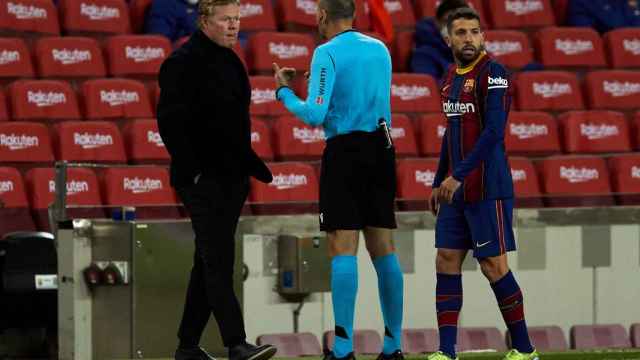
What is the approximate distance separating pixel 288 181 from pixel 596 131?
299cm

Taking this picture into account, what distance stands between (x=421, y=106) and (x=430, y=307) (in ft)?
8.42

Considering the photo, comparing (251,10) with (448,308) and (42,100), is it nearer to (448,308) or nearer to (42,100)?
(42,100)

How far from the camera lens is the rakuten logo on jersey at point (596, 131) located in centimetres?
1207

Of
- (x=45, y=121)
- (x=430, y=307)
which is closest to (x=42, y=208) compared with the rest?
(x=45, y=121)

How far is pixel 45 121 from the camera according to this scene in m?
11.1

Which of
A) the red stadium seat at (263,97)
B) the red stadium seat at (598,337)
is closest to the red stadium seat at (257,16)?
the red stadium seat at (263,97)

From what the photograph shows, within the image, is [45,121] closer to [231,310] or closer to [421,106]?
[421,106]

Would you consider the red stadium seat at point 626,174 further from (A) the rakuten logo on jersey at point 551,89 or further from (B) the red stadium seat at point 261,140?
(B) the red stadium seat at point 261,140

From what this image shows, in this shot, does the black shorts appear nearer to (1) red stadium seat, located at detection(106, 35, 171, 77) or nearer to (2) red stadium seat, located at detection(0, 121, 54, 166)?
(2) red stadium seat, located at detection(0, 121, 54, 166)

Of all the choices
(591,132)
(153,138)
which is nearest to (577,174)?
(591,132)

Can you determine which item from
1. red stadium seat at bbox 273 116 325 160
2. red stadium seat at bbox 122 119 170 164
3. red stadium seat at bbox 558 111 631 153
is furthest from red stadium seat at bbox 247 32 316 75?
red stadium seat at bbox 558 111 631 153

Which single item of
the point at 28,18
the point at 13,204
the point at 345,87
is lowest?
the point at 13,204

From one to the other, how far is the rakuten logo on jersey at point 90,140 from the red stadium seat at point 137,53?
1265 millimetres

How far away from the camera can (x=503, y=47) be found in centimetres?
1314
